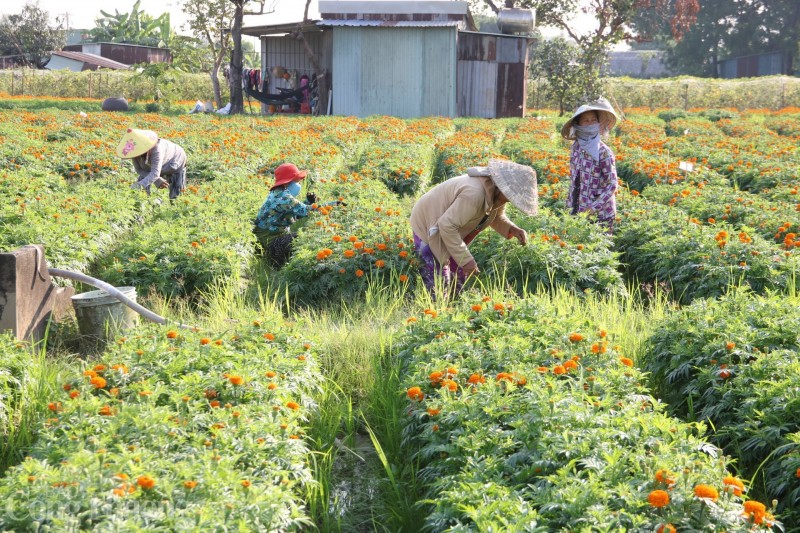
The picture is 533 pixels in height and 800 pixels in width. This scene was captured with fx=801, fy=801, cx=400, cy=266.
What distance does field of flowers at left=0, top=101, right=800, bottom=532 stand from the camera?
8.75ft

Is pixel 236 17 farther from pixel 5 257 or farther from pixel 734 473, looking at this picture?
pixel 734 473

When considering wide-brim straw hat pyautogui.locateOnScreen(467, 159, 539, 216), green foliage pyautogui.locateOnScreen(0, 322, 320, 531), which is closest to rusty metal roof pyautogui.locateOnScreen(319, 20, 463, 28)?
wide-brim straw hat pyautogui.locateOnScreen(467, 159, 539, 216)

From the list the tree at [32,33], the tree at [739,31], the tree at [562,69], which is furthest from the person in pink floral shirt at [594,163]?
the tree at [32,33]

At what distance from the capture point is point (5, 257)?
4.70 meters

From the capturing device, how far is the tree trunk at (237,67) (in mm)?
27875

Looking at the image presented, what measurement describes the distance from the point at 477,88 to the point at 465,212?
75.9ft

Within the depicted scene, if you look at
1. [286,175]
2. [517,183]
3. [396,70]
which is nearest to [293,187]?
[286,175]

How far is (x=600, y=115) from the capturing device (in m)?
7.43

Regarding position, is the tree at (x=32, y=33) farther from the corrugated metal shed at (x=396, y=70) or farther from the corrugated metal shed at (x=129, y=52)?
the corrugated metal shed at (x=396, y=70)

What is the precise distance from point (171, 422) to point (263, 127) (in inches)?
607

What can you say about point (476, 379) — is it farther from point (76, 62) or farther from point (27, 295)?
point (76, 62)

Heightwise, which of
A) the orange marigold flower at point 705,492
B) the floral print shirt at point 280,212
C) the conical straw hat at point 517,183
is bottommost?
the orange marigold flower at point 705,492

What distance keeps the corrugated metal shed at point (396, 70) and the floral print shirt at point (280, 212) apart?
1964cm

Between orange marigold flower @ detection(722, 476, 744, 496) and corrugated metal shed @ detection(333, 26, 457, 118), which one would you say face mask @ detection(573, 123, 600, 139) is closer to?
orange marigold flower @ detection(722, 476, 744, 496)
